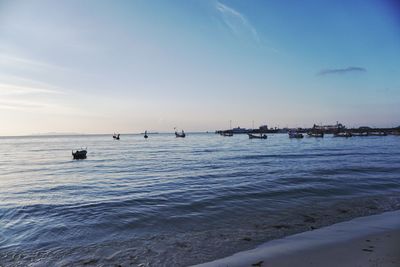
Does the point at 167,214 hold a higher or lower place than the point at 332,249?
lower

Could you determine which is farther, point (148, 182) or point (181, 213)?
point (148, 182)

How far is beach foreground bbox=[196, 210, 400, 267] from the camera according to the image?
24.3 feet

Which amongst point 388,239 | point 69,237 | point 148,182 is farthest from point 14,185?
point 388,239

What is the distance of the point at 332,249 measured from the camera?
27.6 ft

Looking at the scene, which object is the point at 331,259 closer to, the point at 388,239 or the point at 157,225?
the point at 388,239

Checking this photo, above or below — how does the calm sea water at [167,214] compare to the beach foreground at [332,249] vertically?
below

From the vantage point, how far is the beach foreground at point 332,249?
7.41 meters

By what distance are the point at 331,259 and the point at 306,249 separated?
36.7 inches

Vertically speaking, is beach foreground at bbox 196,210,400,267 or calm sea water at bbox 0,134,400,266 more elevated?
beach foreground at bbox 196,210,400,267

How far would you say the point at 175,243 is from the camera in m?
9.83

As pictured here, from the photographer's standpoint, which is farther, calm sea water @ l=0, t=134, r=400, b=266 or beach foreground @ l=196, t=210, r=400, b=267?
calm sea water @ l=0, t=134, r=400, b=266

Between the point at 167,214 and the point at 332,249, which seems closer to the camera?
the point at 332,249

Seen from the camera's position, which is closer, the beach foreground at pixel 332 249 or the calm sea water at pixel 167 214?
the beach foreground at pixel 332 249

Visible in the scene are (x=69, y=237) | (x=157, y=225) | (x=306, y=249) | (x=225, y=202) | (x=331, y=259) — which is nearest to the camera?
(x=331, y=259)
